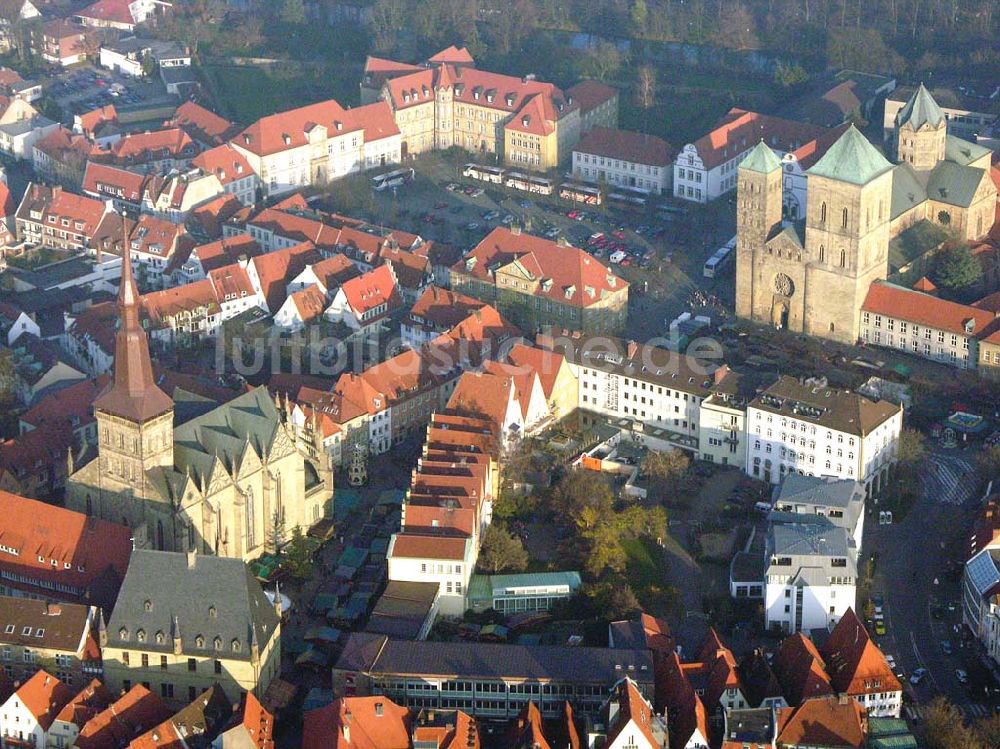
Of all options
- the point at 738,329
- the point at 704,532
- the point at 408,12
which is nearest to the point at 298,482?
the point at 704,532

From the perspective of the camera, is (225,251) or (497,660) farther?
(225,251)

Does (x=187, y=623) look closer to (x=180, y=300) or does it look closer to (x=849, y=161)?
(x=180, y=300)

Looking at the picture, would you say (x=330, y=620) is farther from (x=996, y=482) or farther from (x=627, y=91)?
(x=627, y=91)

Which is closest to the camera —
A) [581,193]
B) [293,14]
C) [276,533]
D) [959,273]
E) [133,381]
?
[133,381]

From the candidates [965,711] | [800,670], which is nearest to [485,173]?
[800,670]

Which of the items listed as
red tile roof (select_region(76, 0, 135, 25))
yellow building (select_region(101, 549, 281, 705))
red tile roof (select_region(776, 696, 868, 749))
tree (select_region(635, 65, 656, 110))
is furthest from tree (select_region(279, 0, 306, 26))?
red tile roof (select_region(776, 696, 868, 749))

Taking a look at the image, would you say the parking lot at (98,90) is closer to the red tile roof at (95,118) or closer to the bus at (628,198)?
the red tile roof at (95,118)

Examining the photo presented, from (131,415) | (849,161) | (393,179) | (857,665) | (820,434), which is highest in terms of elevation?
(131,415)
